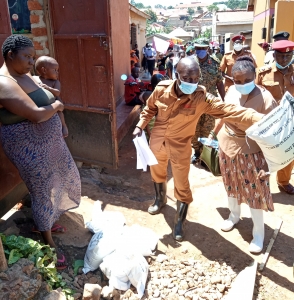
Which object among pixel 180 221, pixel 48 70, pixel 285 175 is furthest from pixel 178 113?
pixel 285 175

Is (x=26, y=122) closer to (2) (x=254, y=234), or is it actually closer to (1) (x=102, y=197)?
(1) (x=102, y=197)

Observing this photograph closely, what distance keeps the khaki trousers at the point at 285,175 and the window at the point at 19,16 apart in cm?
489

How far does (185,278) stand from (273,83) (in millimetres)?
2565

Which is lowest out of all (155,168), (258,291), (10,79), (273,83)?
(258,291)

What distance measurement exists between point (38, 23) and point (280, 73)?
311 cm

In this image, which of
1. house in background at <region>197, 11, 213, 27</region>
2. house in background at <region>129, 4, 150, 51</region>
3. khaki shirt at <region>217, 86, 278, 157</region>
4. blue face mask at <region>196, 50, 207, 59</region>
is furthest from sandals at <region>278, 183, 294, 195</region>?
house in background at <region>197, 11, 213, 27</region>

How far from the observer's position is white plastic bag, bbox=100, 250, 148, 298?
2.58 m

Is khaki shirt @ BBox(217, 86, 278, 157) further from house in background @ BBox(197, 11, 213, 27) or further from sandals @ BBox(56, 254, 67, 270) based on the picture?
house in background @ BBox(197, 11, 213, 27)

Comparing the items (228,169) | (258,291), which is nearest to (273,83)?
(228,169)

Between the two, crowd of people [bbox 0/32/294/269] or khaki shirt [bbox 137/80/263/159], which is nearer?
crowd of people [bbox 0/32/294/269]

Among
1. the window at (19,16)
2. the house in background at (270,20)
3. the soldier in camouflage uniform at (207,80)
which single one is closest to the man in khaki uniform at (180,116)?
the soldier in camouflage uniform at (207,80)

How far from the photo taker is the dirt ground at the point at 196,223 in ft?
9.56

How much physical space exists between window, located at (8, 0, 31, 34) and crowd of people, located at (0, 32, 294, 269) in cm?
333

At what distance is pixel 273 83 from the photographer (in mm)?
3975
